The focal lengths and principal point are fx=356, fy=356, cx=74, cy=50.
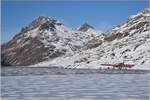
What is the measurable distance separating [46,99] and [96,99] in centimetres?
443

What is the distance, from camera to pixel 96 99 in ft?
104

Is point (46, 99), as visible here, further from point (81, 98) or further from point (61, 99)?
point (81, 98)

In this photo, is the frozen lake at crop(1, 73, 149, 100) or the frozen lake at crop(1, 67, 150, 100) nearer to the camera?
the frozen lake at crop(1, 73, 149, 100)

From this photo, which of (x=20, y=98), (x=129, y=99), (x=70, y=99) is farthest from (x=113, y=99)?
(x=20, y=98)

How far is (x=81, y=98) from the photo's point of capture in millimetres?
32469

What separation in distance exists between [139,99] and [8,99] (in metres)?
11.5

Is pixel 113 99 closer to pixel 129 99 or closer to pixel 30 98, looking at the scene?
pixel 129 99

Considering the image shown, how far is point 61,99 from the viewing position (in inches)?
1244

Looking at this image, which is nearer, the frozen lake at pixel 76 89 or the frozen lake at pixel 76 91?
the frozen lake at pixel 76 91

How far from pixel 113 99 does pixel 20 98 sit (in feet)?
27.7

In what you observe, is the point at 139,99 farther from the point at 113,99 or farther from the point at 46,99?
the point at 46,99

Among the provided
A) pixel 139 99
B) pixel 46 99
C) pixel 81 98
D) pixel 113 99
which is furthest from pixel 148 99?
pixel 46 99

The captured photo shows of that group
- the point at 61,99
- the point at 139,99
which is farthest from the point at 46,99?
the point at 139,99

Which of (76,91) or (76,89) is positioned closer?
(76,91)
